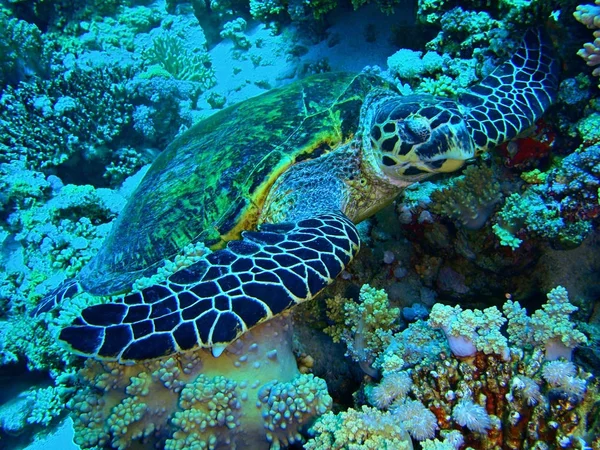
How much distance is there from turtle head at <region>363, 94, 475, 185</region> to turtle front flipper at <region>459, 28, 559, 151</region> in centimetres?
13

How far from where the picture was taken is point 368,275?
275cm

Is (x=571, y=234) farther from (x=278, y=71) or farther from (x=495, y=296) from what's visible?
(x=278, y=71)

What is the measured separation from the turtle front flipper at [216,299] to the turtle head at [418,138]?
0.81 metres

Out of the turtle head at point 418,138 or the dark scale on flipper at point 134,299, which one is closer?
the dark scale on flipper at point 134,299

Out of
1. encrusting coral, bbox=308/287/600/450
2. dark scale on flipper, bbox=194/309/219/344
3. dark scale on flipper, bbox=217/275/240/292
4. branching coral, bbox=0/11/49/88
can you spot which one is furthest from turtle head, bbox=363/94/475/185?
branching coral, bbox=0/11/49/88

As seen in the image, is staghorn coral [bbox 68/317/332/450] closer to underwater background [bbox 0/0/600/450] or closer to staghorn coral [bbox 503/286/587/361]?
underwater background [bbox 0/0/600/450]

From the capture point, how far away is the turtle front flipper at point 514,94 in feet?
7.89

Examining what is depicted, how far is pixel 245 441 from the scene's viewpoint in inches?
64.6

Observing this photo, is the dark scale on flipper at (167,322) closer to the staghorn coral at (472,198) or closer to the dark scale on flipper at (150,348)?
the dark scale on flipper at (150,348)

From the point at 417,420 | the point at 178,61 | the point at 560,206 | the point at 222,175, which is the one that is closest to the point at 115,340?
the point at 417,420

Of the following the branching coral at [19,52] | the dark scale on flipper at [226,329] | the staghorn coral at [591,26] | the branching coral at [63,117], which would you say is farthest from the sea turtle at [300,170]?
the branching coral at [19,52]

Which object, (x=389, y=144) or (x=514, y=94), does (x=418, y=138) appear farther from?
(x=514, y=94)

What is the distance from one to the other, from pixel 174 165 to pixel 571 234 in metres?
2.70

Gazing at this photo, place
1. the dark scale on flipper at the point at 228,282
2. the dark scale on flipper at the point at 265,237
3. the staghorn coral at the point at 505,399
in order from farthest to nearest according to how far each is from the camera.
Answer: the dark scale on flipper at the point at 265,237 < the dark scale on flipper at the point at 228,282 < the staghorn coral at the point at 505,399
